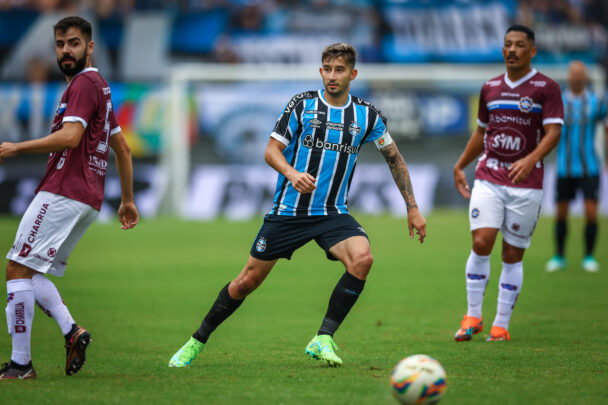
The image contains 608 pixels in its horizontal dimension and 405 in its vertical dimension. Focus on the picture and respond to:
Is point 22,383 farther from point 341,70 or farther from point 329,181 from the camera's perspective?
point 341,70

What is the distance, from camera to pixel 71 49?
20.4 ft

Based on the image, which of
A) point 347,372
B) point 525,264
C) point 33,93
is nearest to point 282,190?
point 347,372

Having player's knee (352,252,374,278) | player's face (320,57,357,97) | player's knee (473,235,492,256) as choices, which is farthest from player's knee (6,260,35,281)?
player's knee (473,235,492,256)

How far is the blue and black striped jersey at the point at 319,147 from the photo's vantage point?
6754 millimetres

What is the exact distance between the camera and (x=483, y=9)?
3117 centimetres

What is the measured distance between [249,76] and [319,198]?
53.2ft

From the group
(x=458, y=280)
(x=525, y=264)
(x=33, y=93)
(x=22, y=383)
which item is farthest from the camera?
(x=33, y=93)

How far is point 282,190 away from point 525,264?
8169 mm

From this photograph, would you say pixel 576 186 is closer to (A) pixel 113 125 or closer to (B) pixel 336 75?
(B) pixel 336 75

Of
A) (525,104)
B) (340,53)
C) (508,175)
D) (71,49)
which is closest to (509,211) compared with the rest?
(508,175)

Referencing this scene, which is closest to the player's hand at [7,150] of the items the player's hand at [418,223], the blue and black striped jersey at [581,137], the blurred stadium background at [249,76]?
the player's hand at [418,223]

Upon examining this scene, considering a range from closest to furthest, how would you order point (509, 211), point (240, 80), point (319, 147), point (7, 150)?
point (7, 150), point (319, 147), point (509, 211), point (240, 80)

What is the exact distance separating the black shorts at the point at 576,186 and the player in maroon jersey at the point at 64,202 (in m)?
8.59

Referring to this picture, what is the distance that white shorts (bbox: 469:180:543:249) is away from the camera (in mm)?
7957
